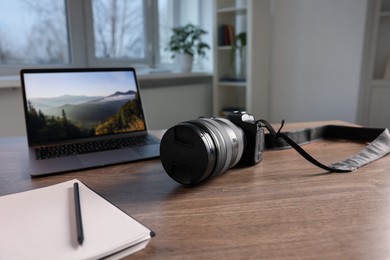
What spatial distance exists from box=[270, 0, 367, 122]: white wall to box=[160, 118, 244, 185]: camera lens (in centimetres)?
207

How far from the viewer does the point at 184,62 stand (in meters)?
2.62

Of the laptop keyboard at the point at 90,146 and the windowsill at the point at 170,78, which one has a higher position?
the windowsill at the point at 170,78

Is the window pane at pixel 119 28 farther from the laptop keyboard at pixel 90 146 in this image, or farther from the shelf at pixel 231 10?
the laptop keyboard at pixel 90 146

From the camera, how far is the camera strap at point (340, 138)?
0.71 m

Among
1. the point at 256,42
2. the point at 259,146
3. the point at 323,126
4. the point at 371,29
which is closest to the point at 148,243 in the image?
the point at 259,146

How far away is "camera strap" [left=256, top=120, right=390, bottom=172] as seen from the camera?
713 millimetres

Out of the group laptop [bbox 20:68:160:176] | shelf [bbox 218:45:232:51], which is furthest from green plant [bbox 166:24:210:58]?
laptop [bbox 20:68:160:176]

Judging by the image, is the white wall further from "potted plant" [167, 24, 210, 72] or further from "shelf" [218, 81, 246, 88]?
"potted plant" [167, 24, 210, 72]

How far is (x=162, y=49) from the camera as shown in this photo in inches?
108

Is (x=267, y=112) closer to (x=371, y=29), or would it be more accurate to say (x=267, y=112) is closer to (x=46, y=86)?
(x=371, y=29)

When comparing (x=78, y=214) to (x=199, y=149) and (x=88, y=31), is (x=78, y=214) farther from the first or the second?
(x=88, y=31)

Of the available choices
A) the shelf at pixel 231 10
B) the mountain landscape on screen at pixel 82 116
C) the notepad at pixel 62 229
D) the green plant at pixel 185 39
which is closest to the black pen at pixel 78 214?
the notepad at pixel 62 229

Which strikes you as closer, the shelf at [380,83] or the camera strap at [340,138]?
the camera strap at [340,138]

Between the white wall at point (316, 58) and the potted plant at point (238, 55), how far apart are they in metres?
0.25
